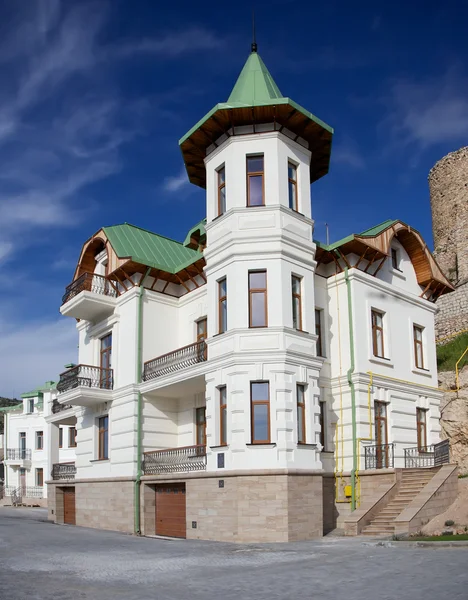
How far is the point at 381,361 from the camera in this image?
74.3 feet

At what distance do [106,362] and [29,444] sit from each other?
1235 inches

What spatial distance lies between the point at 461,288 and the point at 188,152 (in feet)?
82.1

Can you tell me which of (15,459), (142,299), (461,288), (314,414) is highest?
(461,288)

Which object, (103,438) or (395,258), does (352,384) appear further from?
(103,438)

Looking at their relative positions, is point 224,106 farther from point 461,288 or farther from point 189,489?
point 461,288

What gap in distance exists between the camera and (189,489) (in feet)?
65.3

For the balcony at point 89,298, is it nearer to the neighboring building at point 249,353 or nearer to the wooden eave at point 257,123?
the neighboring building at point 249,353

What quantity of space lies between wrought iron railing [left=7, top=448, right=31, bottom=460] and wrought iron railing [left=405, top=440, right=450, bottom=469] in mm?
38026

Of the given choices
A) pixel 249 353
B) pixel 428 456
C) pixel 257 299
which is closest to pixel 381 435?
pixel 428 456

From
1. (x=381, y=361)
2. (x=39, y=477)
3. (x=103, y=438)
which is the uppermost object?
(x=381, y=361)

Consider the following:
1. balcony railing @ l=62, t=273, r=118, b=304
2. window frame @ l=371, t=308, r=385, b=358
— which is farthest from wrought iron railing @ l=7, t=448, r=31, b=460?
window frame @ l=371, t=308, r=385, b=358

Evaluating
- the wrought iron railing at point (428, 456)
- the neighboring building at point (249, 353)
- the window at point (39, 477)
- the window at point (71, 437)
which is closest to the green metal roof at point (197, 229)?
the neighboring building at point (249, 353)

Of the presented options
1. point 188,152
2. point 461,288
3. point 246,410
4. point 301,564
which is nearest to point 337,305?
point 246,410

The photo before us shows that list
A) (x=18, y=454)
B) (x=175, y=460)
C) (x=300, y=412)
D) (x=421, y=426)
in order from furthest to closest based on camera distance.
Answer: (x=18, y=454)
(x=421, y=426)
(x=175, y=460)
(x=300, y=412)
